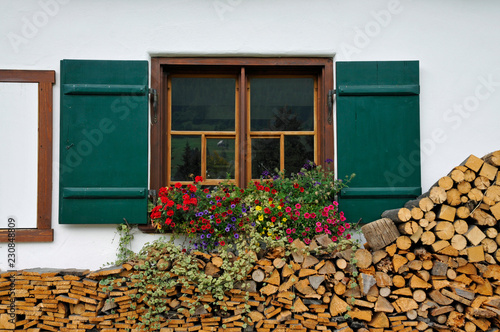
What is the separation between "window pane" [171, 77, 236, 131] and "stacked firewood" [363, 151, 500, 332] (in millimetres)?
1780

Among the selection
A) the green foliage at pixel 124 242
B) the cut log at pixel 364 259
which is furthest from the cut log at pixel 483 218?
the green foliage at pixel 124 242

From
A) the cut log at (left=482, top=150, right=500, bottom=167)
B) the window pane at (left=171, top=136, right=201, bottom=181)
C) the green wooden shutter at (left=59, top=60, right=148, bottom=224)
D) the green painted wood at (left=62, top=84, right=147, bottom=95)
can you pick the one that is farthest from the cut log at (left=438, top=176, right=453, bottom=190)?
the green painted wood at (left=62, top=84, right=147, bottom=95)

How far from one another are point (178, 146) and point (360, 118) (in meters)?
1.82

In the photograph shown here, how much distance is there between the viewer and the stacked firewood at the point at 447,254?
266cm

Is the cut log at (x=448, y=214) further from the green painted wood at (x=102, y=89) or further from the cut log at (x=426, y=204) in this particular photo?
the green painted wood at (x=102, y=89)

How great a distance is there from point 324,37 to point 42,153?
2.91 metres

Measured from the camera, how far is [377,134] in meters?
3.27

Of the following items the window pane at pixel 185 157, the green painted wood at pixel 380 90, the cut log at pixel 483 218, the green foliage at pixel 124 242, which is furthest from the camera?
the window pane at pixel 185 157

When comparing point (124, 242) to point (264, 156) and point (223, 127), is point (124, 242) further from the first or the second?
point (264, 156)

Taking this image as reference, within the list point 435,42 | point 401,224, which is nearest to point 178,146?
point 401,224

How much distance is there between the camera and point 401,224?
2.70 m

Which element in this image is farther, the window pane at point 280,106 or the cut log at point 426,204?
the window pane at point 280,106

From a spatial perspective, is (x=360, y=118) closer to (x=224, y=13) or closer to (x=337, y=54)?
(x=337, y=54)

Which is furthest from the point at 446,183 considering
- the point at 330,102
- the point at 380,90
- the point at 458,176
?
the point at 330,102
